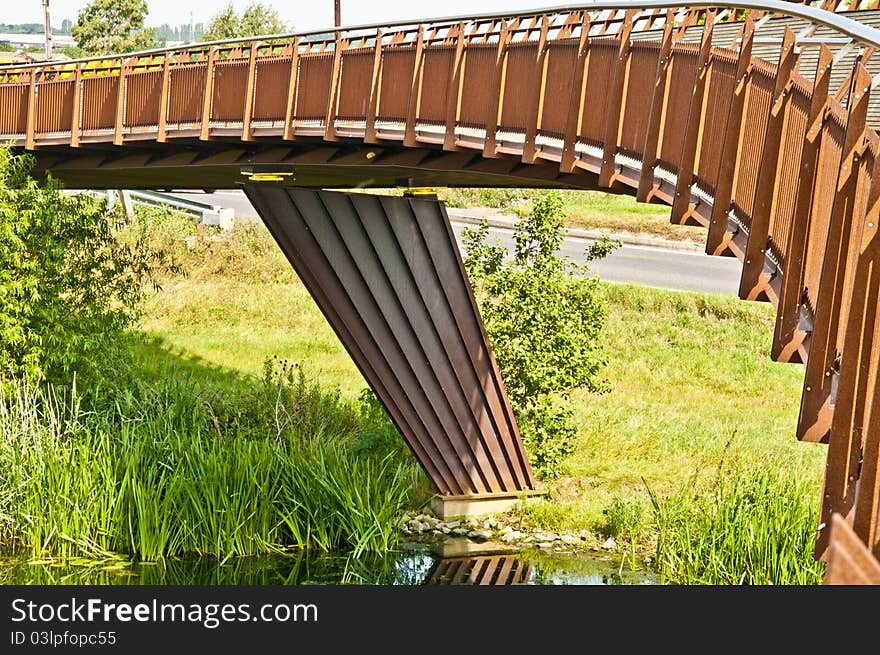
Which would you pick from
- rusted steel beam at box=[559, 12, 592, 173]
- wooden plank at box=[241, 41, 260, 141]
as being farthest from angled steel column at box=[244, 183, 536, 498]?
rusted steel beam at box=[559, 12, 592, 173]

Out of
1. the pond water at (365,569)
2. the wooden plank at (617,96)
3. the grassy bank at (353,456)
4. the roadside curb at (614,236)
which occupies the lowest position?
the pond water at (365,569)

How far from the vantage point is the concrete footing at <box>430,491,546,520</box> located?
19906mm

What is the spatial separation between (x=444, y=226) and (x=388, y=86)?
9.80 feet

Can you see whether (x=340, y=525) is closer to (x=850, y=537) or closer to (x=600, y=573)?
(x=600, y=573)

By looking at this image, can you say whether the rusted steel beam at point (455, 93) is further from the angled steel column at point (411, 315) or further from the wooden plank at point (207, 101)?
the wooden plank at point (207, 101)

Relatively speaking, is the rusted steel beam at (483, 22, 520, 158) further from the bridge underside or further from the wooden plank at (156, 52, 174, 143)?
the wooden plank at (156, 52, 174, 143)

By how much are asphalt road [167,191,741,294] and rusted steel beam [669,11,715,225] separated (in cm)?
2214

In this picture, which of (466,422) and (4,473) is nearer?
(4,473)

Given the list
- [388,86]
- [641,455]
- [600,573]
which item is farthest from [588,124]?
[641,455]

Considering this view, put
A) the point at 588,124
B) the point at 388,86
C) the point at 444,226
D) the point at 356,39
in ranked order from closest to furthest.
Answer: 1. the point at 588,124
2. the point at 388,86
3. the point at 356,39
4. the point at 444,226

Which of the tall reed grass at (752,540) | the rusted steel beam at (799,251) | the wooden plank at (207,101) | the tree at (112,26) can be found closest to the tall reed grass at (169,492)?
the wooden plank at (207,101)

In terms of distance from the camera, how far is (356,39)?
55.7 ft

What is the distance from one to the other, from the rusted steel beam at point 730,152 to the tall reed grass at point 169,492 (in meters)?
9.50

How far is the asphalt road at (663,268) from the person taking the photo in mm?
32250
